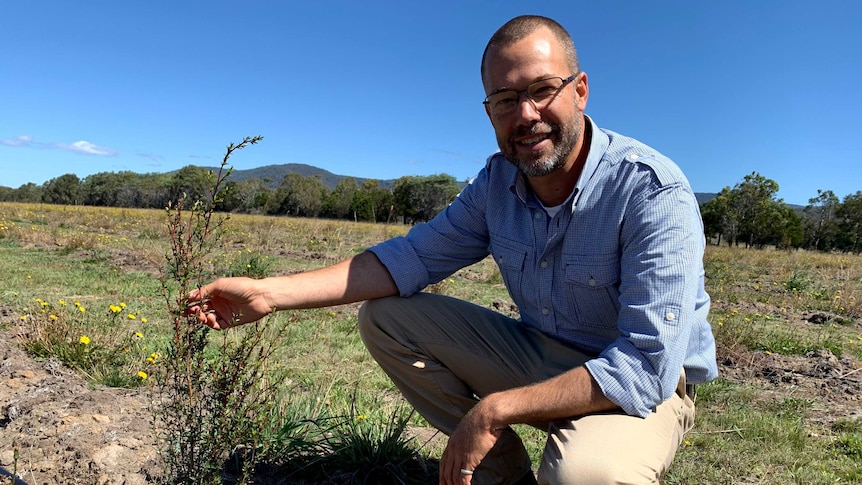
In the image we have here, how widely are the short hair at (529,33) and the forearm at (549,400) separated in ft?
3.35

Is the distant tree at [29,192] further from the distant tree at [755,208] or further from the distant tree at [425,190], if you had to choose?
the distant tree at [755,208]

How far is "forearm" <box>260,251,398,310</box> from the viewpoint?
6.98 feet

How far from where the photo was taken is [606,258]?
183 cm

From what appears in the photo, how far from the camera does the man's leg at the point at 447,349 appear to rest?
7.19ft

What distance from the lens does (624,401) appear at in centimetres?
157

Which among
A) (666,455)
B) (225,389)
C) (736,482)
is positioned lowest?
(736,482)

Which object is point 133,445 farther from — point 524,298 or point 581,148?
point 581,148

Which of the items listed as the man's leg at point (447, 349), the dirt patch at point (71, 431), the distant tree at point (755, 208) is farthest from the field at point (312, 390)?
the distant tree at point (755, 208)

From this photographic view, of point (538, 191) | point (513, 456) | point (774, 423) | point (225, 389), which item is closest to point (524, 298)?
point (538, 191)

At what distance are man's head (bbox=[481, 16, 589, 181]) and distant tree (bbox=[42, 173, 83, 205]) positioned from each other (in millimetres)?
70109

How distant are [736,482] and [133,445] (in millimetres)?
2429

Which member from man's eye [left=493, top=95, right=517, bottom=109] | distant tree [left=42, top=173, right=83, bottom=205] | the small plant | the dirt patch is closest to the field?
the dirt patch

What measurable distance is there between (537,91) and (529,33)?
188mm

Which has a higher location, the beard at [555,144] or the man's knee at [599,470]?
the beard at [555,144]
